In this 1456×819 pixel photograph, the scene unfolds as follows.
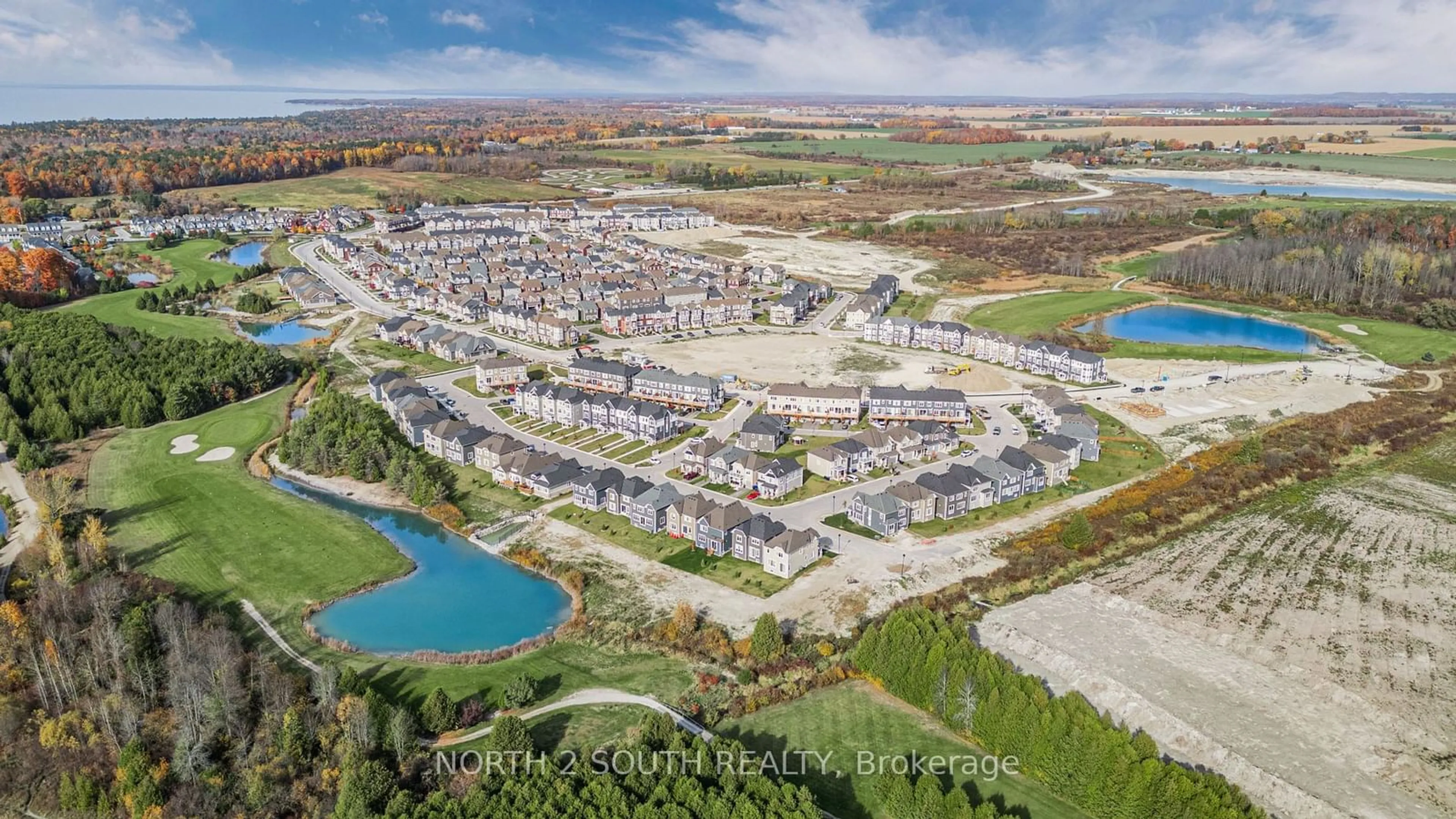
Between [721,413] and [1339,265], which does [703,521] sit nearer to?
[721,413]

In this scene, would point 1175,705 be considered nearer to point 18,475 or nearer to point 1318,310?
point 18,475

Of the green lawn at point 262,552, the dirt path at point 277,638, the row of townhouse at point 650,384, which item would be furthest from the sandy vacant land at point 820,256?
the dirt path at point 277,638

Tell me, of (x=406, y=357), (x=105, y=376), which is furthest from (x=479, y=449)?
(x=105, y=376)

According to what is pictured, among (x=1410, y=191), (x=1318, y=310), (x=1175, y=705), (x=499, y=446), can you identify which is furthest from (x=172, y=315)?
(x=1410, y=191)

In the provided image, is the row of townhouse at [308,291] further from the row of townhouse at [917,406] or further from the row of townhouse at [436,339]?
the row of townhouse at [917,406]

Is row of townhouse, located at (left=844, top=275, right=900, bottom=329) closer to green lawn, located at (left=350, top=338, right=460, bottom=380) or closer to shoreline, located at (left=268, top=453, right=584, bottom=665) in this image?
green lawn, located at (left=350, top=338, right=460, bottom=380)

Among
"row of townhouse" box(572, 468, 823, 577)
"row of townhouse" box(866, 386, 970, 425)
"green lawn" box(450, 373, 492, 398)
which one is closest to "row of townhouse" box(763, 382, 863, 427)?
"row of townhouse" box(866, 386, 970, 425)
